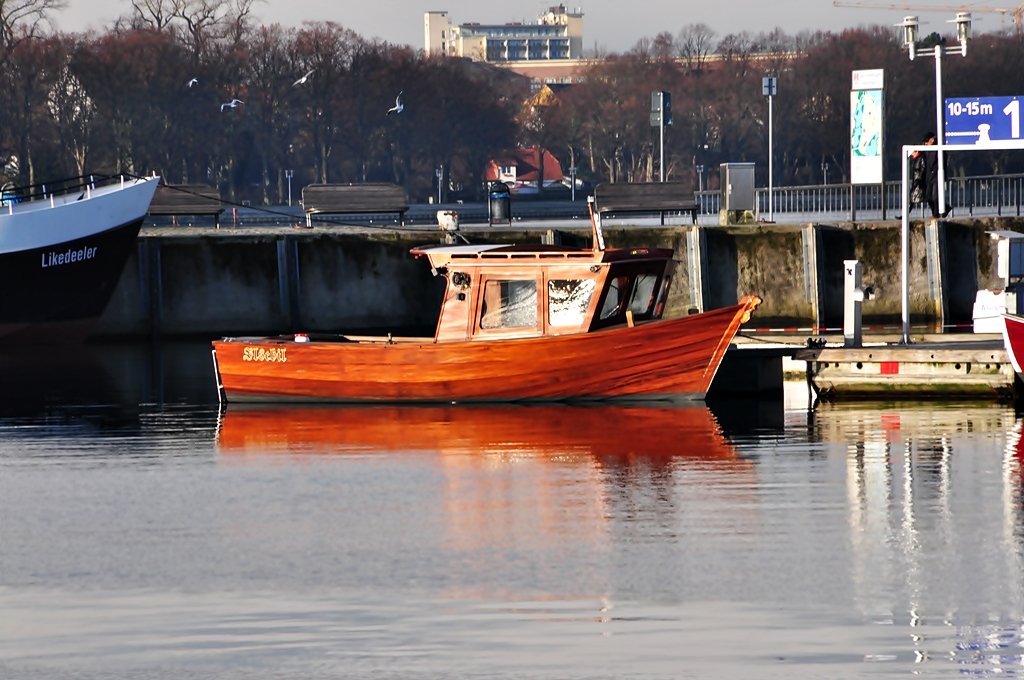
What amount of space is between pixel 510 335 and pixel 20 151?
71.9 meters

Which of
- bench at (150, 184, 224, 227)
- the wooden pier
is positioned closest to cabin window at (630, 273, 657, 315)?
the wooden pier

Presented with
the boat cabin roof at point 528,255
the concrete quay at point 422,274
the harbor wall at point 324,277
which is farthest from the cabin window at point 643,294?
the harbor wall at point 324,277

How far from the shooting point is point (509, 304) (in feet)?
88.5

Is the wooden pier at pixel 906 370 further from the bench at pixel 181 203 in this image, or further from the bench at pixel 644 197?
the bench at pixel 181 203

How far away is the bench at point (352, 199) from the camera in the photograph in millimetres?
44438

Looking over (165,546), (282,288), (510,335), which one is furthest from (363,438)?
(282,288)

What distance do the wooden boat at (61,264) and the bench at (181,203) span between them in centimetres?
329

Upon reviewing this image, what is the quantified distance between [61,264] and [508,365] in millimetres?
15557

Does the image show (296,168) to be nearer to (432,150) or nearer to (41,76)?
(432,150)

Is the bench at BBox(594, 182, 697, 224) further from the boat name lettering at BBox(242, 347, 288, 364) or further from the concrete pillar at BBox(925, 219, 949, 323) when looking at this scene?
the boat name lettering at BBox(242, 347, 288, 364)

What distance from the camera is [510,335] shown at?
27.1 meters

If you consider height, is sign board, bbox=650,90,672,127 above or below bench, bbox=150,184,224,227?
above

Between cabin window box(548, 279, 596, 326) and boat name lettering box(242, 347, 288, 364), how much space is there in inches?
167

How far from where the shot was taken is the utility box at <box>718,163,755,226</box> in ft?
134
